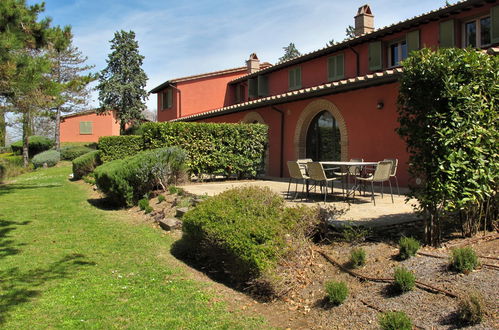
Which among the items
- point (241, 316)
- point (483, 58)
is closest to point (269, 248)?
point (241, 316)

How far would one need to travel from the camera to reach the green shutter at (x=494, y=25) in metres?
10.2

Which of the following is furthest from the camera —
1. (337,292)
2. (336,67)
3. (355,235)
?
(336,67)

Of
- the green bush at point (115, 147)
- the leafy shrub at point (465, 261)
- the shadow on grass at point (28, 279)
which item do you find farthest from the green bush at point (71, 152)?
the leafy shrub at point (465, 261)

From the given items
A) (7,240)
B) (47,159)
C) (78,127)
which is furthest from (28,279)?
(78,127)

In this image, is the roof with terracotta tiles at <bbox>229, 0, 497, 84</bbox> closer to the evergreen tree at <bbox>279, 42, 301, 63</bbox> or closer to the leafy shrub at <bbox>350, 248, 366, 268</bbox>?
the leafy shrub at <bbox>350, 248, 366, 268</bbox>

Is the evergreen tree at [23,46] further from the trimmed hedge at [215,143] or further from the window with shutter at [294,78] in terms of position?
the window with shutter at [294,78]

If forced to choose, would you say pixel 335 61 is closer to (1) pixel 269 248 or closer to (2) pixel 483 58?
(2) pixel 483 58

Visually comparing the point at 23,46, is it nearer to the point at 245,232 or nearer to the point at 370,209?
the point at 245,232

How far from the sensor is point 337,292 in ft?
12.1

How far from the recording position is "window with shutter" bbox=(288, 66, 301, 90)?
17.5 meters

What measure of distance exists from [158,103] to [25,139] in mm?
9027

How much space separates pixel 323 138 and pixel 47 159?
20383mm

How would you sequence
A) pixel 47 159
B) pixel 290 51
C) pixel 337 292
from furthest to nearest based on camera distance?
1. pixel 290 51
2. pixel 47 159
3. pixel 337 292

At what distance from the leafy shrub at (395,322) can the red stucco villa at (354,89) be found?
22.5 ft
